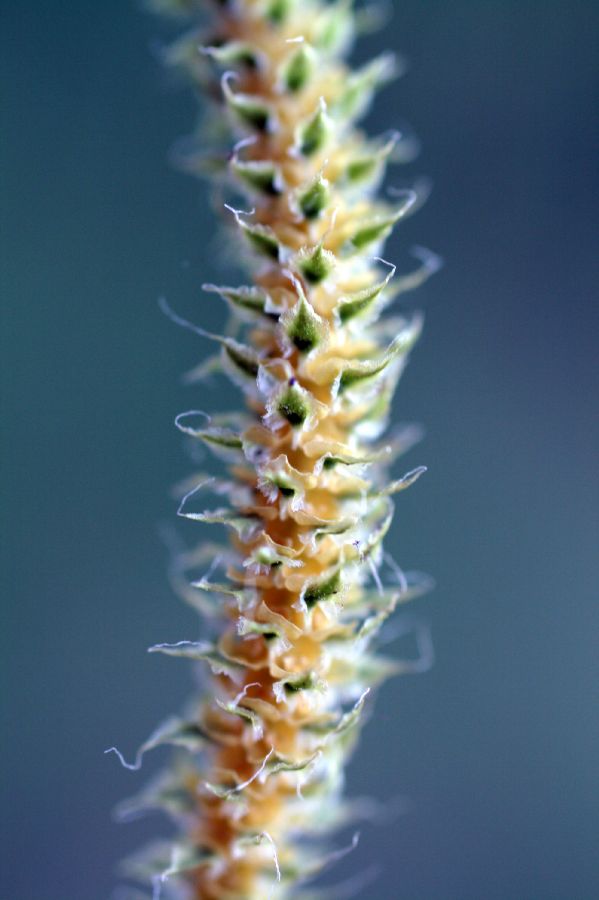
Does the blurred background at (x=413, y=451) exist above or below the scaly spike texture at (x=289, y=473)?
above

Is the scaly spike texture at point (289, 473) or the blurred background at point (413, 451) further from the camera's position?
the blurred background at point (413, 451)

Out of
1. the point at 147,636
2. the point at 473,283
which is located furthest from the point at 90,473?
the point at 473,283

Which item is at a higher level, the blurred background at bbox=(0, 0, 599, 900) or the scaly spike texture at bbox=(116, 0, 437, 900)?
the blurred background at bbox=(0, 0, 599, 900)

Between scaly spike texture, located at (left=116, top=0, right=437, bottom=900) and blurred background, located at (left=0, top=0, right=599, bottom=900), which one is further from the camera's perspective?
blurred background, located at (left=0, top=0, right=599, bottom=900)

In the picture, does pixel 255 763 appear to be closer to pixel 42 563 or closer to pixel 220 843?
pixel 220 843
